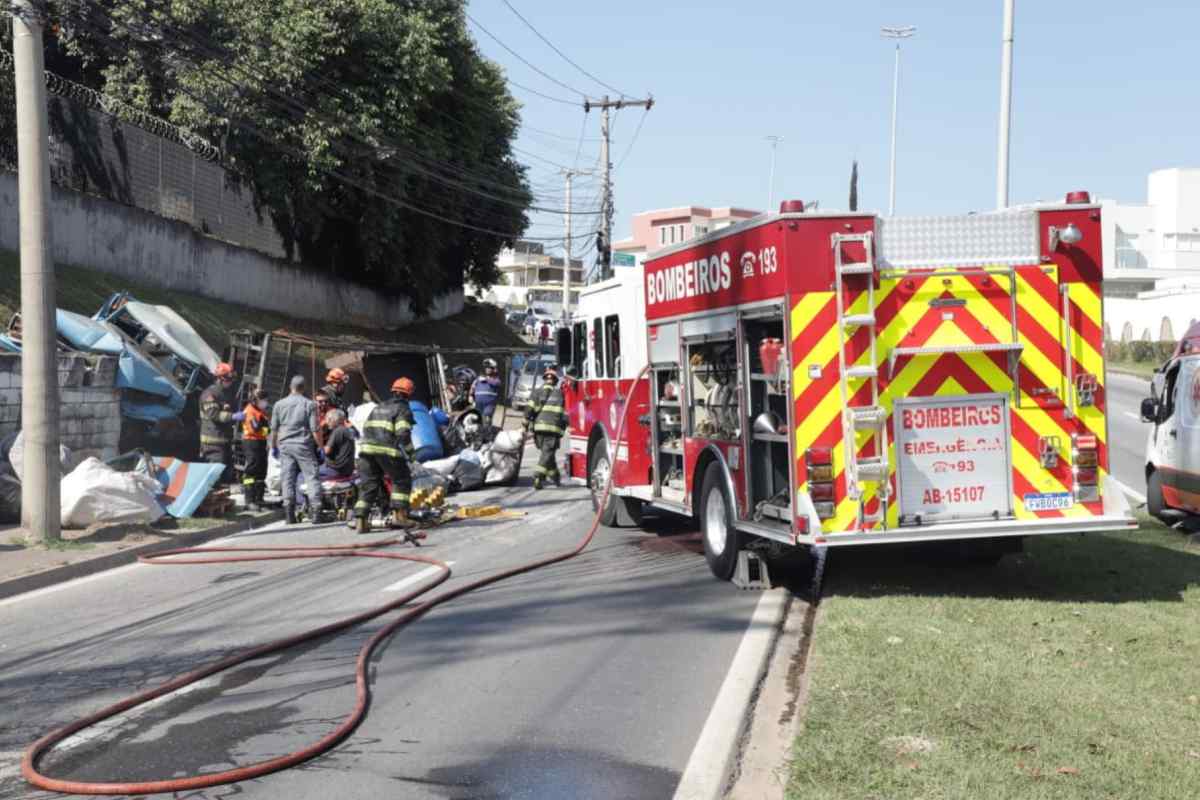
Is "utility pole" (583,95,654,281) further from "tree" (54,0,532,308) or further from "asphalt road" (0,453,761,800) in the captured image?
"asphalt road" (0,453,761,800)

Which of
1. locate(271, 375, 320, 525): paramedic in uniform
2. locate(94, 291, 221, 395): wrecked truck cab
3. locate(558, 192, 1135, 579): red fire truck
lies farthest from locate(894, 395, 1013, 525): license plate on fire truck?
locate(94, 291, 221, 395): wrecked truck cab

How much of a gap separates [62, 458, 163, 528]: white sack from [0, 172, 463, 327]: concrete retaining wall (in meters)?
6.17

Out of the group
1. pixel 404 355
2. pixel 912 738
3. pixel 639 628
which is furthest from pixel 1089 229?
pixel 404 355

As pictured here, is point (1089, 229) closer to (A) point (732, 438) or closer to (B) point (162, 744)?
(A) point (732, 438)

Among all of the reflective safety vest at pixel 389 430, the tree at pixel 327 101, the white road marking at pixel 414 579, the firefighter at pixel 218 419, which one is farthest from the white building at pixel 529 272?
the white road marking at pixel 414 579

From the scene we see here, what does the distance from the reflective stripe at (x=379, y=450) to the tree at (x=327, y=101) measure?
14.5m

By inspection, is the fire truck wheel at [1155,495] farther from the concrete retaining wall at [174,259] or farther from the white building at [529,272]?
the white building at [529,272]

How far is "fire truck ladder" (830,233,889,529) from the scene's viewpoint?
352 inches

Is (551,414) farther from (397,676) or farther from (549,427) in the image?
(397,676)

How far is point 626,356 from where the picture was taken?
13922 mm

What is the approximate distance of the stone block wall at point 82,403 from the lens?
1440 cm

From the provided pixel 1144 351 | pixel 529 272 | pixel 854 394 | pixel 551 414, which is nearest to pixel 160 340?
pixel 551 414

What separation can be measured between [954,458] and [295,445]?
819 centimetres

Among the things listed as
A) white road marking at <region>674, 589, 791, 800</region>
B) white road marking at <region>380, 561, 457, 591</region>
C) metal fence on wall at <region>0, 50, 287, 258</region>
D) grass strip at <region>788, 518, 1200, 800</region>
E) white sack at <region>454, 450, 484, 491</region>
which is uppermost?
metal fence on wall at <region>0, 50, 287, 258</region>
